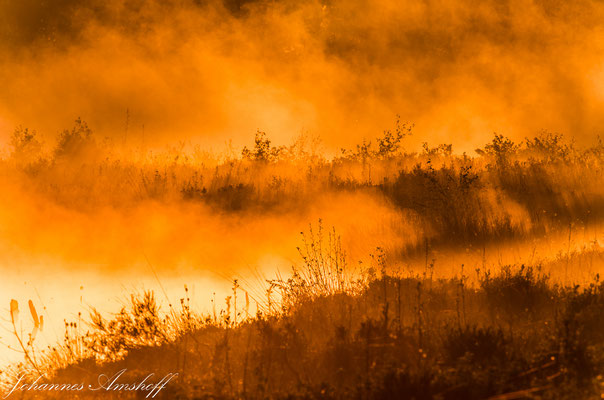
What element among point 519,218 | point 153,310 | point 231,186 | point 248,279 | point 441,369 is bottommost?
point 441,369

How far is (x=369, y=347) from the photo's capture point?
203 inches

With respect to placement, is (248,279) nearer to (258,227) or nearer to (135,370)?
(258,227)

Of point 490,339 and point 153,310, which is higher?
point 153,310

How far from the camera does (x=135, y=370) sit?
584 cm

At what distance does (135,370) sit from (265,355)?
1.40 meters

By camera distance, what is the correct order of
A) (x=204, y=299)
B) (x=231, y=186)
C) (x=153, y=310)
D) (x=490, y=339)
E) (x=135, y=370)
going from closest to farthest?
(x=490, y=339) < (x=135, y=370) < (x=153, y=310) < (x=204, y=299) < (x=231, y=186)

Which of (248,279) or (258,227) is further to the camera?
(258,227)

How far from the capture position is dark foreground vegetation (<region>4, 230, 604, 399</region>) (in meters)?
4.60

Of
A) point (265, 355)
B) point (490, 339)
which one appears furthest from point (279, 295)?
point (490, 339)

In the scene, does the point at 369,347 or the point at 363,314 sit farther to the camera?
the point at 363,314

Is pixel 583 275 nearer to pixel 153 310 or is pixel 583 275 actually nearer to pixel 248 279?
pixel 248 279

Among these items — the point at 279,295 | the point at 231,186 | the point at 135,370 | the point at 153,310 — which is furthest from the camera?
the point at 231,186

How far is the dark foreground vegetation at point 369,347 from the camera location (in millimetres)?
4602

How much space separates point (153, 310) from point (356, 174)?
9.59 meters
